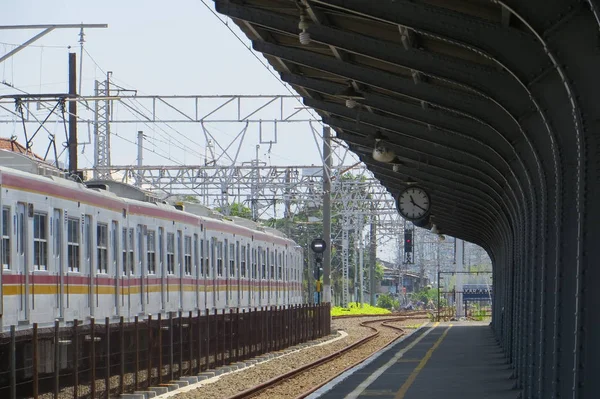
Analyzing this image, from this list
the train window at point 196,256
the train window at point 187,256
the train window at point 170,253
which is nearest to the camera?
the train window at point 170,253

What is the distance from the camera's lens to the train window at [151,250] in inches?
865

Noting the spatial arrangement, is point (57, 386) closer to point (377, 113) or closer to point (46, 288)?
point (46, 288)

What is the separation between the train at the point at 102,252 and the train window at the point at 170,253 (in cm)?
2

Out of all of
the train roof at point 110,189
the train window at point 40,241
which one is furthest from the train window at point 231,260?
the train window at point 40,241

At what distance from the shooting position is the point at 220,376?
2197 centimetres

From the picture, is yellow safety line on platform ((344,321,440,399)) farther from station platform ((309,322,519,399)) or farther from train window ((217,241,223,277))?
train window ((217,241,223,277))

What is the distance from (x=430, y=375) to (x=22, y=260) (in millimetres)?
6702

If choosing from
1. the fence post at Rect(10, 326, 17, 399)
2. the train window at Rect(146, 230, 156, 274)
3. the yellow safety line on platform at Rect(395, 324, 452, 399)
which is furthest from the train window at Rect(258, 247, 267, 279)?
the fence post at Rect(10, 326, 17, 399)

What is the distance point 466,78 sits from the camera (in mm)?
9195

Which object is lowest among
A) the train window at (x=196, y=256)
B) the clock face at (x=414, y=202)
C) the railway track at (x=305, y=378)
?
the railway track at (x=305, y=378)

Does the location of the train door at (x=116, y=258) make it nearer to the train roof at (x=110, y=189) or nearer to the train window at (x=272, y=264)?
the train roof at (x=110, y=189)

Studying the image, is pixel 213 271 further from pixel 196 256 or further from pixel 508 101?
pixel 508 101

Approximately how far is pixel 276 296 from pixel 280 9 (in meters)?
27.3

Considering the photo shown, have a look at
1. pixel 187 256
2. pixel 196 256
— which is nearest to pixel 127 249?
pixel 187 256
